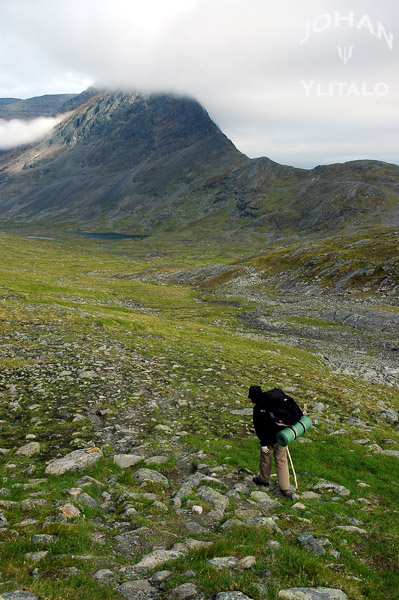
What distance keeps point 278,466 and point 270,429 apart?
1050 millimetres

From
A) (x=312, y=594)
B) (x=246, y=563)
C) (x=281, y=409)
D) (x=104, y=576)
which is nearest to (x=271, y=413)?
(x=281, y=409)

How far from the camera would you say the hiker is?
10.4m

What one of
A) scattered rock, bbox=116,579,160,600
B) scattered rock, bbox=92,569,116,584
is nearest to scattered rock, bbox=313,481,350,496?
scattered rock, bbox=116,579,160,600

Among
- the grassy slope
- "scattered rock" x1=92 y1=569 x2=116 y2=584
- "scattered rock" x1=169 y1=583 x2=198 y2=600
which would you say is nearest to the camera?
"scattered rock" x1=169 y1=583 x2=198 y2=600

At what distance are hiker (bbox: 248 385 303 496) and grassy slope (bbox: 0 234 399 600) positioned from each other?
99cm

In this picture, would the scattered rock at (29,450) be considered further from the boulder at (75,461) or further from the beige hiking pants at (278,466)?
the beige hiking pants at (278,466)

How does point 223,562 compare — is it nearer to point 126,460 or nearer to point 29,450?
point 126,460

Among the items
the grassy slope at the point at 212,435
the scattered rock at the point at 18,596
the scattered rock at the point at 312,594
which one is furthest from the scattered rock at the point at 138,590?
the scattered rock at the point at 312,594

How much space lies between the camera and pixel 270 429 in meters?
10.8

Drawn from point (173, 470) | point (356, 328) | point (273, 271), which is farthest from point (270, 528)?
point (273, 271)

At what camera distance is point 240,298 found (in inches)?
2781

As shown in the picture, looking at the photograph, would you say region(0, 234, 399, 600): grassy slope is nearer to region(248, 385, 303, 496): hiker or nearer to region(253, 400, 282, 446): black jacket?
region(248, 385, 303, 496): hiker

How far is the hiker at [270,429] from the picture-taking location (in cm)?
1041

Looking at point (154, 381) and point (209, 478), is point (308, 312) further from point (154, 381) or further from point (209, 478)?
point (209, 478)
